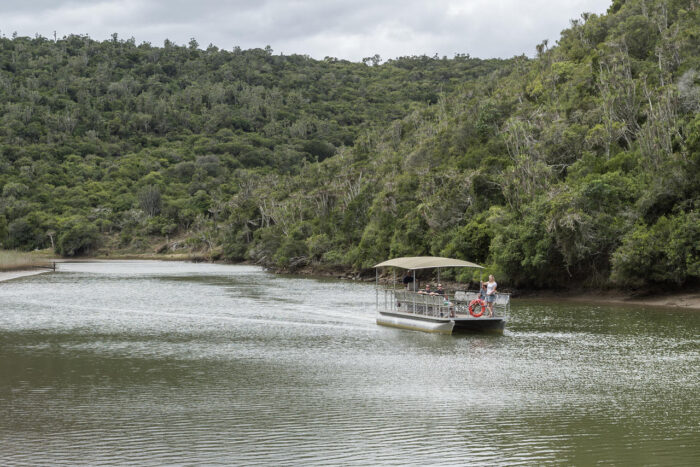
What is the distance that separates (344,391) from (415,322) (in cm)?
1450

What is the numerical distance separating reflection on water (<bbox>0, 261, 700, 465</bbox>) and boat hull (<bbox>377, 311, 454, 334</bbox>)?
31.0 inches

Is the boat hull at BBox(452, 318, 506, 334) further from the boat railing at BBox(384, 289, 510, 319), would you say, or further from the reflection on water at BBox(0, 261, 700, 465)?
the reflection on water at BBox(0, 261, 700, 465)

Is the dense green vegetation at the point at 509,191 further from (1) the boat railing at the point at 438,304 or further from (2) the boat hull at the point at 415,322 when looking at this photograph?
(2) the boat hull at the point at 415,322

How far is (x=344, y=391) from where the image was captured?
19312 millimetres

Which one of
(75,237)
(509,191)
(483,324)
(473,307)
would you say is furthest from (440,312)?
(75,237)

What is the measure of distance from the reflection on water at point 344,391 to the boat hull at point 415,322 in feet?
2.58

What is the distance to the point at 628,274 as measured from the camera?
4506 centimetres

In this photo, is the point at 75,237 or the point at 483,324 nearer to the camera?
the point at 483,324

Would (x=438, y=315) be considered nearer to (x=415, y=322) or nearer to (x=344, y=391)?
(x=415, y=322)

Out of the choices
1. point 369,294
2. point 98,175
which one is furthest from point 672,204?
point 98,175

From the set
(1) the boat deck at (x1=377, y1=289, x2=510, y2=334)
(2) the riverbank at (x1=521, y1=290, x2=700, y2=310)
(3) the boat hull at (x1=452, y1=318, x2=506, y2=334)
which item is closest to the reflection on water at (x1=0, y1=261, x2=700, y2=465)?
(3) the boat hull at (x1=452, y1=318, x2=506, y2=334)

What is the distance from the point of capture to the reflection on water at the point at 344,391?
13773 millimetres

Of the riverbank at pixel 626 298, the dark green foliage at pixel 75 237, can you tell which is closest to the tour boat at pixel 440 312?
the riverbank at pixel 626 298

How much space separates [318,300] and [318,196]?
190 feet
